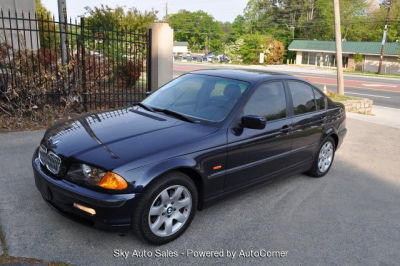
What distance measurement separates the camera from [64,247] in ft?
10.1

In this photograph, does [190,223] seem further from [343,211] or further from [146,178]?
[343,211]

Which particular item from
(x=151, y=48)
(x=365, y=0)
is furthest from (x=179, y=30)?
(x=151, y=48)

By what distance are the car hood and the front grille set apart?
0.21ft

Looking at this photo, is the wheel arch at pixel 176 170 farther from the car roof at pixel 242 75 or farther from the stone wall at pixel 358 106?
the stone wall at pixel 358 106

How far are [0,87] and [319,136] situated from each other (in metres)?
6.47

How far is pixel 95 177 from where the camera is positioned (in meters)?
2.91

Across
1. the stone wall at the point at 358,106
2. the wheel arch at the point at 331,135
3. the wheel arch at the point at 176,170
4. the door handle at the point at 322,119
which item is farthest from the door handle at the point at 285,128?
the stone wall at the point at 358,106

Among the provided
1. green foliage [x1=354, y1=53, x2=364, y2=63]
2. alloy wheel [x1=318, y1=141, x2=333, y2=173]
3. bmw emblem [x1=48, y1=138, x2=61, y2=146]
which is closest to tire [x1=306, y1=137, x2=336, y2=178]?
alloy wheel [x1=318, y1=141, x2=333, y2=173]

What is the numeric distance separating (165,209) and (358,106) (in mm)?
10943

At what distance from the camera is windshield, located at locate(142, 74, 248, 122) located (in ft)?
12.6

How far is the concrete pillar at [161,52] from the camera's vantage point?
912 centimetres

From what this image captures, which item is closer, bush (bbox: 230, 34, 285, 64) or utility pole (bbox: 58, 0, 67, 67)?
utility pole (bbox: 58, 0, 67, 67)

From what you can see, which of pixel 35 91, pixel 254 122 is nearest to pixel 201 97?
pixel 254 122

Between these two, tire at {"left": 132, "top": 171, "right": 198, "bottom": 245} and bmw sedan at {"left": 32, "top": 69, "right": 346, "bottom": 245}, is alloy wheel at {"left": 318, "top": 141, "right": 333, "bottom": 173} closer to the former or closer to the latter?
bmw sedan at {"left": 32, "top": 69, "right": 346, "bottom": 245}
